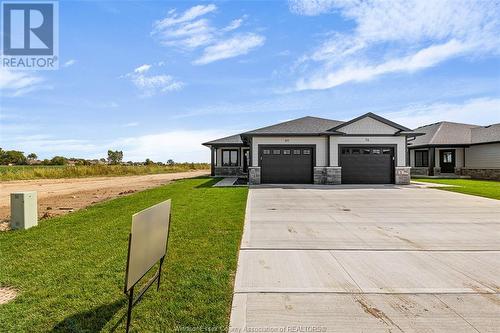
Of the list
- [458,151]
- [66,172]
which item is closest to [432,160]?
[458,151]

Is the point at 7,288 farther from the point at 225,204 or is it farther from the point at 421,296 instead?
the point at 225,204

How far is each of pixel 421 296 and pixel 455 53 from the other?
16.9 meters

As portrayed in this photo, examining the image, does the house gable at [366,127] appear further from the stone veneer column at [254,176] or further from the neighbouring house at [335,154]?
the stone veneer column at [254,176]

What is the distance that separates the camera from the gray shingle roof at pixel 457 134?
26031 mm

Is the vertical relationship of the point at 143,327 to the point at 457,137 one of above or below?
below

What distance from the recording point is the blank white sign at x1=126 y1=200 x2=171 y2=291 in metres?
2.71

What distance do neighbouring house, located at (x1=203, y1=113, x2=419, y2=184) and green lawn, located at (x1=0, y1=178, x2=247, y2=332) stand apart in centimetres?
1292

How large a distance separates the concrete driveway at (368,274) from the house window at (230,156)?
69.7 feet

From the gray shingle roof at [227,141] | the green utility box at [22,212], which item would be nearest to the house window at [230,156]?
the gray shingle roof at [227,141]

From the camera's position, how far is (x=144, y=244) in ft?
9.99

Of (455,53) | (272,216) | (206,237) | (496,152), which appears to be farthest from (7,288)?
(496,152)

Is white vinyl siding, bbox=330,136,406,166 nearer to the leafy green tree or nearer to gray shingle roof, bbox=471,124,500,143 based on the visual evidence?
gray shingle roof, bbox=471,124,500,143

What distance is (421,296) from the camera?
148 inches

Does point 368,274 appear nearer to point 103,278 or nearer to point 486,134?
point 103,278
